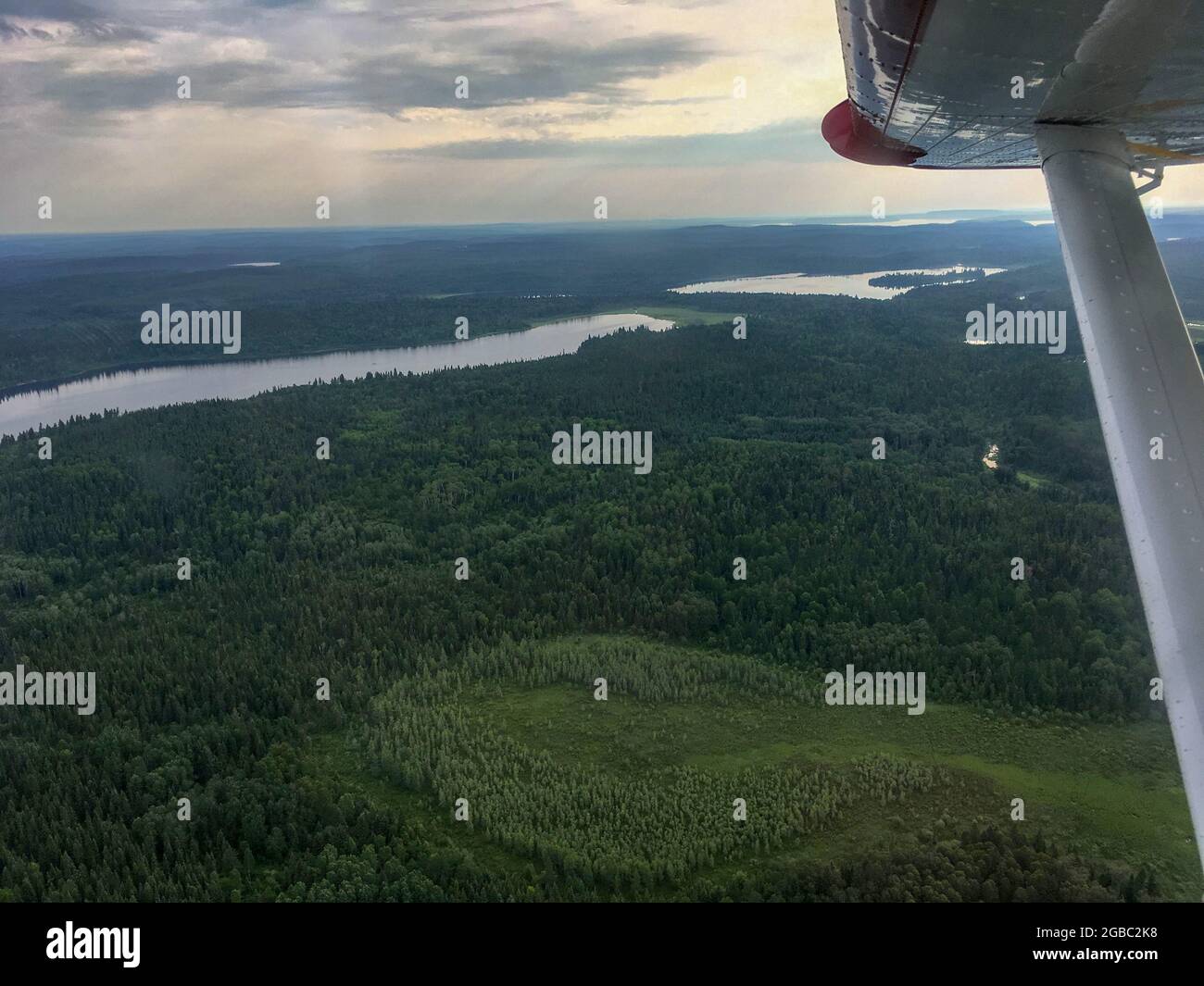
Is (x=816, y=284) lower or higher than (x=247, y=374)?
higher

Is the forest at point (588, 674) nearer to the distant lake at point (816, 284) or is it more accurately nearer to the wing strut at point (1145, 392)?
the wing strut at point (1145, 392)

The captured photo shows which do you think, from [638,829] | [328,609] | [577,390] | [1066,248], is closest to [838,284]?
[577,390]

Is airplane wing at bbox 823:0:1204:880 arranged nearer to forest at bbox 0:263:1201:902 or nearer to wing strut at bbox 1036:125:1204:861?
wing strut at bbox 1036:125:1204:861

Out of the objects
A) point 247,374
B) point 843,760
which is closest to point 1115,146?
point 843,760

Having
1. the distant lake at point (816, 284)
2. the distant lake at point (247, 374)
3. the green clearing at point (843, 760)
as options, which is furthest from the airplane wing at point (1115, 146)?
the distant lake at point (816, 284)

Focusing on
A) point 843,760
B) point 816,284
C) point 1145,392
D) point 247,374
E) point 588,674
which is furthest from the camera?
point 816,284

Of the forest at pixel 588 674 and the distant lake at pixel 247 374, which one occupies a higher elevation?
the distant lake at pixel 247 374

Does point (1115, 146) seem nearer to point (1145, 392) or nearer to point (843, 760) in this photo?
point (1145, 392)
